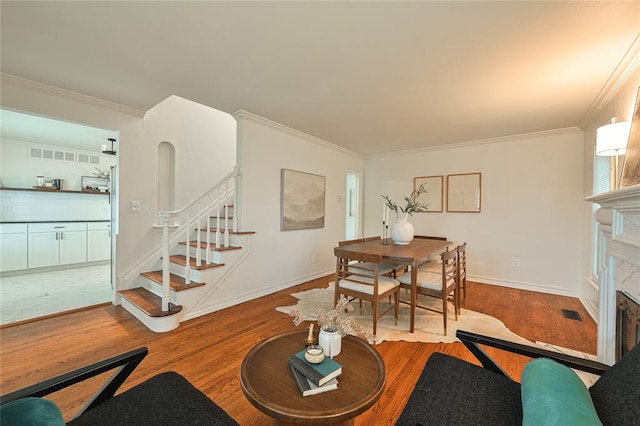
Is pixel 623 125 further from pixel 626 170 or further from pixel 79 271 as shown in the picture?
pixel 79 271

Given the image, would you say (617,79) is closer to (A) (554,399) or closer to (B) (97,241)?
(A) (554,399)

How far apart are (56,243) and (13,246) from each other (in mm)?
510

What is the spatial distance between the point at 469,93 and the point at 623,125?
117cm

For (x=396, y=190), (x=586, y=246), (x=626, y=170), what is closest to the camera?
(x=626, y=170)

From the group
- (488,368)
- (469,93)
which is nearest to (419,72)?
(469,93)

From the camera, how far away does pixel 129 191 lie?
124 inches

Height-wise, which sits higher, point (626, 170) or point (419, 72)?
point (419, 72)

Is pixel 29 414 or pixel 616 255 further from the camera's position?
pixel 616 255

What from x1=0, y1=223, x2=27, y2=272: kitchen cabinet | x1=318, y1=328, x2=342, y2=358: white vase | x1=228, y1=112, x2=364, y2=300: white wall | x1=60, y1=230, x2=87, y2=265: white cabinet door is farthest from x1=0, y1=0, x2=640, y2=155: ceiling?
x1=60, y1=230, x2=87, y2=265: white cabinet door

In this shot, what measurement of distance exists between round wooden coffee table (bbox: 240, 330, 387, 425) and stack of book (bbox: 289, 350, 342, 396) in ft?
0.07

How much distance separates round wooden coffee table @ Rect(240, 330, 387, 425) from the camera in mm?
965

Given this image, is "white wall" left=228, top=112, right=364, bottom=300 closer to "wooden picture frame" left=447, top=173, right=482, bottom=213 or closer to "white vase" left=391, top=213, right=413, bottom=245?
"white vase" left=391, top=213, right=413, bottom=245

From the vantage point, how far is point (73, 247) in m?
4.86

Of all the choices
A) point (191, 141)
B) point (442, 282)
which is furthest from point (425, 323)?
point (191, 141)
